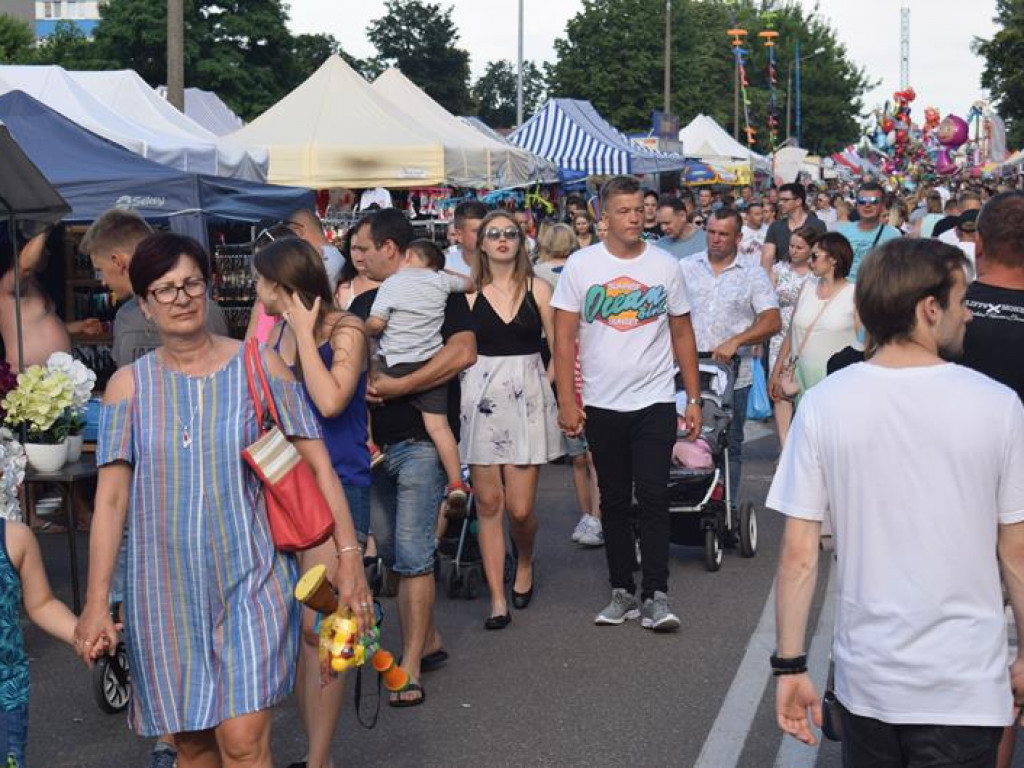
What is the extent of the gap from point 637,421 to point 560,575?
152cm

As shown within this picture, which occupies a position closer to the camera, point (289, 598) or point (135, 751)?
point (289, 598)

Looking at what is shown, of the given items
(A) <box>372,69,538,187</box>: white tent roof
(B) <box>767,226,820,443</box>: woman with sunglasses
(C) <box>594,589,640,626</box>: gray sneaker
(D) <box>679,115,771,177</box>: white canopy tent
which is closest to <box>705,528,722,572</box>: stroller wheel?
(C) <box>594,589,640,626</box>: gray sneaker

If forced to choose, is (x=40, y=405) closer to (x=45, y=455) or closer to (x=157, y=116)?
(x=45, y=455)

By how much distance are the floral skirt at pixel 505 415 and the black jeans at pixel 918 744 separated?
158 inches

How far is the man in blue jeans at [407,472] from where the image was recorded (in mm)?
6402

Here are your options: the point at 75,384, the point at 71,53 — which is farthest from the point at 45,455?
the point at 71,53

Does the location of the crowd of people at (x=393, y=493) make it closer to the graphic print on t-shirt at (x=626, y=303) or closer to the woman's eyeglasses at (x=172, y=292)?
the woman's eyeglasses at (x=172, y=292)

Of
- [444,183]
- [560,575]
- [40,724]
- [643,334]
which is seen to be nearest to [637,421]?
[643,334]

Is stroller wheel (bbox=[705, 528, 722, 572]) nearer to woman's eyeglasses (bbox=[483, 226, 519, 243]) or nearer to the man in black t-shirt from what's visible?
A: woman's eyeglasses (bbox=[483, 226, 519, 243])

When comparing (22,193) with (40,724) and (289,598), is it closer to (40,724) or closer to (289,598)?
(40,724)

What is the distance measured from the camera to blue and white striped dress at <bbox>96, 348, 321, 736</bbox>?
397cm

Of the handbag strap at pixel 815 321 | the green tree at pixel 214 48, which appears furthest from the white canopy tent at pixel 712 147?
the handbag strap at pixel 815 321

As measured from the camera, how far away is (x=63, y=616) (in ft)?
12.8

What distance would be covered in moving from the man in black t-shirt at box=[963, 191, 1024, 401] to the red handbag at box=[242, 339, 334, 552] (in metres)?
2.05
